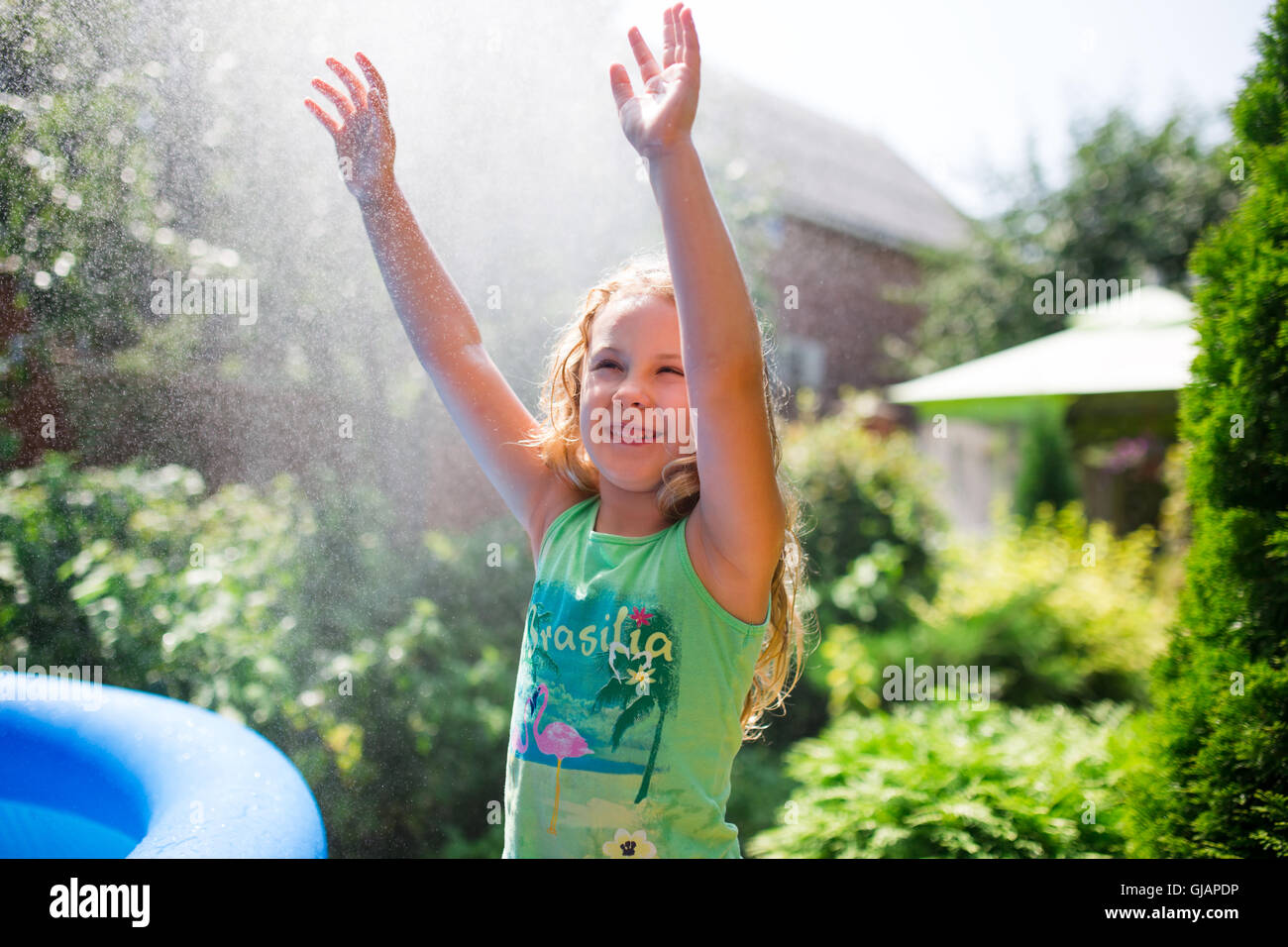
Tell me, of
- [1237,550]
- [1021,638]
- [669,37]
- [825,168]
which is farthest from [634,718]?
[825,168]

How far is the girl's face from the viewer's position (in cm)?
133

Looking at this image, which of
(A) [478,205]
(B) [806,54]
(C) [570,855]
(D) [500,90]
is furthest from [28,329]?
(B) [806,54]

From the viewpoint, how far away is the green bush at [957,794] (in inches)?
96.3

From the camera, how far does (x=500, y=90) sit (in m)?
2.67

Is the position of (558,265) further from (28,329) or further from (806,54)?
(28,329)

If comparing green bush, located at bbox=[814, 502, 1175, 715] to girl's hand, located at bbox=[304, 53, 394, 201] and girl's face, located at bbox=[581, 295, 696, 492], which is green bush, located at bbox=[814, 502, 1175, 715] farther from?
girl's hand, located at bbox=[304, 53, 394, 201]

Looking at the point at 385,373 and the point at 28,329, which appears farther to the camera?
the point at 385,373

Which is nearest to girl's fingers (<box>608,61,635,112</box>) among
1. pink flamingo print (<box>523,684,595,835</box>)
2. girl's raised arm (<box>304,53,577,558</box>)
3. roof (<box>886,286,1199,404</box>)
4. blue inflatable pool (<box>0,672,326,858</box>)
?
girl's raised arm (<box>304,53,577,558</box>)

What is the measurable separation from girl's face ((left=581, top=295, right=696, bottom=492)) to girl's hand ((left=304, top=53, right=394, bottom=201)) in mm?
539

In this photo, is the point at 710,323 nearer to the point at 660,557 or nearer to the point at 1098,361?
the point at 660,557

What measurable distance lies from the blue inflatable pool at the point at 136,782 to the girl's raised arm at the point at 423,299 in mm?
638

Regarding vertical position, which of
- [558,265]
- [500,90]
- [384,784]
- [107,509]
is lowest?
[384,784]

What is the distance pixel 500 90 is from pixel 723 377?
1.90 m

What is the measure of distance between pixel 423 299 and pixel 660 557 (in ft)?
2.17
